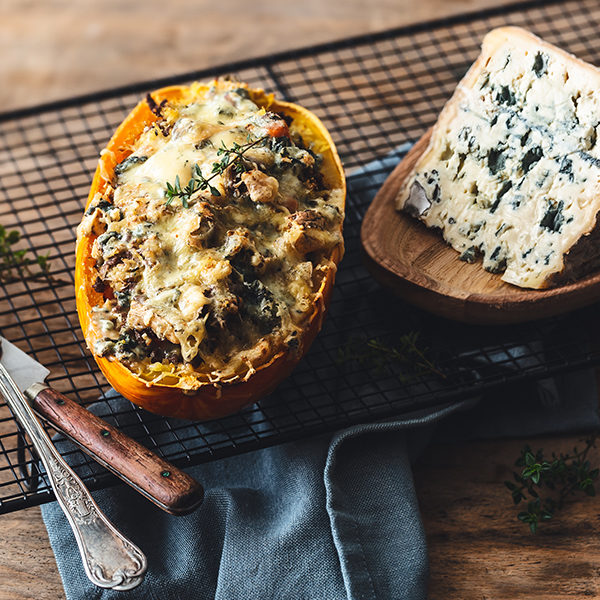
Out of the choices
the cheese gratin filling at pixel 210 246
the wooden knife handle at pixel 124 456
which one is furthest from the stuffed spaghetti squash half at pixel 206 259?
the wooden knife handle at pixel 124 456

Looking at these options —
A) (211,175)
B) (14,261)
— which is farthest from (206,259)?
(14,261)

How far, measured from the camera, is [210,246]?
1964 millimetres

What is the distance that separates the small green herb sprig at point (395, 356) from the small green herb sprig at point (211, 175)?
54 cm

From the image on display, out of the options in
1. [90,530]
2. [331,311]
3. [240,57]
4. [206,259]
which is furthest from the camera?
[240,57]

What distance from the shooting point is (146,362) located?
1.88 meters

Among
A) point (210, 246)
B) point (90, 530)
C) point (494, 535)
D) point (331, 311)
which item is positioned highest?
point (210, 246)

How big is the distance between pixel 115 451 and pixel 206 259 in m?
0.46

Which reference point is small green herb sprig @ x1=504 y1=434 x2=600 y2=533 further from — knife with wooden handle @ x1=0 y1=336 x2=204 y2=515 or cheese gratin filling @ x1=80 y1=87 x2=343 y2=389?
knife with wooden handle @ x1=0 y1=336 x2=204 y2=515

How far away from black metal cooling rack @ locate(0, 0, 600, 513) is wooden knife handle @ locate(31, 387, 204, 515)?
0.40ft

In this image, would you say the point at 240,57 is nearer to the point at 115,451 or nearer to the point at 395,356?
the point at 395,356

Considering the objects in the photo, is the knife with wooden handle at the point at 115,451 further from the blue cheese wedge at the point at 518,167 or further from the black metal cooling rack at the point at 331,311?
the blue cheese wedge at the point at 518,167

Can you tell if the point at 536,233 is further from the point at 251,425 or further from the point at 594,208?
the point at 251,425

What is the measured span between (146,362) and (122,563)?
0.42 meters

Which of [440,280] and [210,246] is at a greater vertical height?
[210,246]
